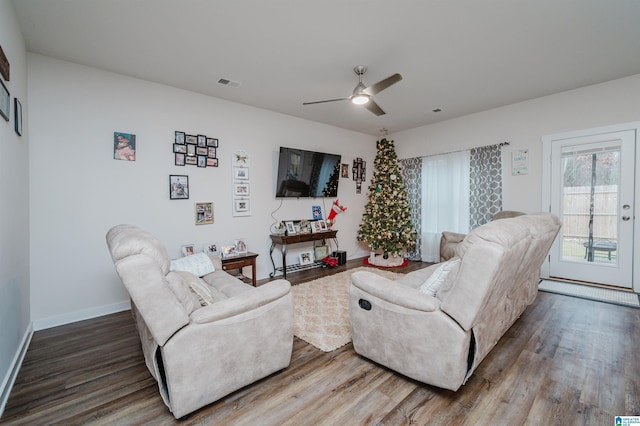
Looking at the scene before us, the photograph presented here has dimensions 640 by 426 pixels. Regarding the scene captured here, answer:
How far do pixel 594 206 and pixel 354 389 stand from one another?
4363mm

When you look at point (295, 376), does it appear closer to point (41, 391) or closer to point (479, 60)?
point (41, 391)

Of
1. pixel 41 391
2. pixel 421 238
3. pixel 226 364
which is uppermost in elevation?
pixel 421 238

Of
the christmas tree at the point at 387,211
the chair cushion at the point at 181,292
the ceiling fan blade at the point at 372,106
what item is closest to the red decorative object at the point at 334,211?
the christmas tree at the point at 387,211

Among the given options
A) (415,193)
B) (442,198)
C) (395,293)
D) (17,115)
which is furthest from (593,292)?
(17,115)

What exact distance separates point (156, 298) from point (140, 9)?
7.44ft

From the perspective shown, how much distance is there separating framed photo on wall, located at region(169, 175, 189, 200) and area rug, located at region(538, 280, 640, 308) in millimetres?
5024

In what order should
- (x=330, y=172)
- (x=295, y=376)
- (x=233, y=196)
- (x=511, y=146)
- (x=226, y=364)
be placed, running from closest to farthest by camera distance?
1. (x=226, y=364)
2. (x=295, y=376)
3. (x=233, y=196)
4. (x=511, y=146)
5. (x=330, y=172)

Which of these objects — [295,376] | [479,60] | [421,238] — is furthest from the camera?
[421,238]

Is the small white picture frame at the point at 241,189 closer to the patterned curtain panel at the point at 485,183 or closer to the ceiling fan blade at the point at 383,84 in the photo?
the ceiling fan blade at the point at 383,84

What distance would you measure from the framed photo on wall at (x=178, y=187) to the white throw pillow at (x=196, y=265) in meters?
1.01

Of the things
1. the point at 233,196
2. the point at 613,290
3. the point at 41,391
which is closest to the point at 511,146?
the point at 613,290

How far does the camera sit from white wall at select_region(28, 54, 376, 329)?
2834mm

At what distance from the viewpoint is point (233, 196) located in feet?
13.8

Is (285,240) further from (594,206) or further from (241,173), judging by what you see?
(594,206)
